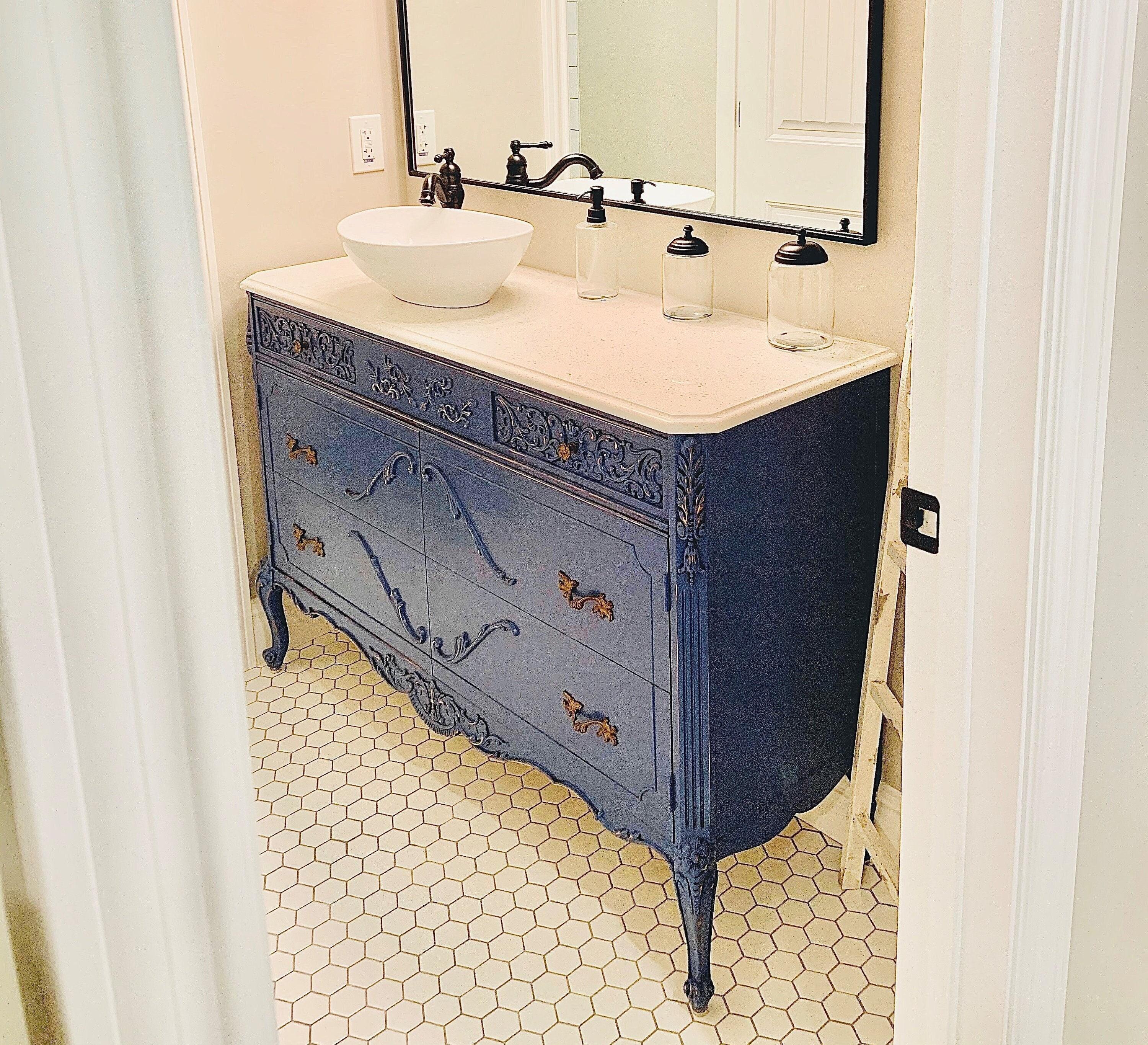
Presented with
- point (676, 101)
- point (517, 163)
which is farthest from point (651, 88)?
point (517, 163)

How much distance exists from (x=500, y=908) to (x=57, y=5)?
2.03 m

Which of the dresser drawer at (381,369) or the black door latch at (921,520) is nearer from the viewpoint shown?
the black door latch at (921,520)

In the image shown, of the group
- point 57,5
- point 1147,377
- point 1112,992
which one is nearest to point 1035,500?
point 1147,377

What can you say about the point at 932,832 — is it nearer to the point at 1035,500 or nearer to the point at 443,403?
the point at 1035,500

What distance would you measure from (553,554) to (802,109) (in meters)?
0.82

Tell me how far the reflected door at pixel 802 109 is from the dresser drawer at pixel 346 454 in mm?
772

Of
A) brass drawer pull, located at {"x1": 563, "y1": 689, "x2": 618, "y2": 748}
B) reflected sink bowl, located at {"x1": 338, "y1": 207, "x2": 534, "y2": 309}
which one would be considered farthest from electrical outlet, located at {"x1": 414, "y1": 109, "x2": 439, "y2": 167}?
brass drawer pull, located at {"x1": 563, "y1": 689, "x2": 618, "y2": 748}

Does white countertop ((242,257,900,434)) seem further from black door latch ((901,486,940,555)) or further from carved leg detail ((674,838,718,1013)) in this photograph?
carved leg detail ((674,838,718,1013))

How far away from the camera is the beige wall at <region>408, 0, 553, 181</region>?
8.20 feet

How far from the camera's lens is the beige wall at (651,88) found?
2123 millimetres

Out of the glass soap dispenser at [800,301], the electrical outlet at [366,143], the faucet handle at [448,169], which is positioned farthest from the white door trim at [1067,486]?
the electrical outlet at [366,143]

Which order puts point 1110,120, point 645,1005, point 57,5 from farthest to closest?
point 645,1005, point 1110,120, point 57,5

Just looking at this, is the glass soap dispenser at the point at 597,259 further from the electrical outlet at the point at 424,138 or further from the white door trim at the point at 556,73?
the electrical outlet at the point at 424,138

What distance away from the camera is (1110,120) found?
987 millimetres
